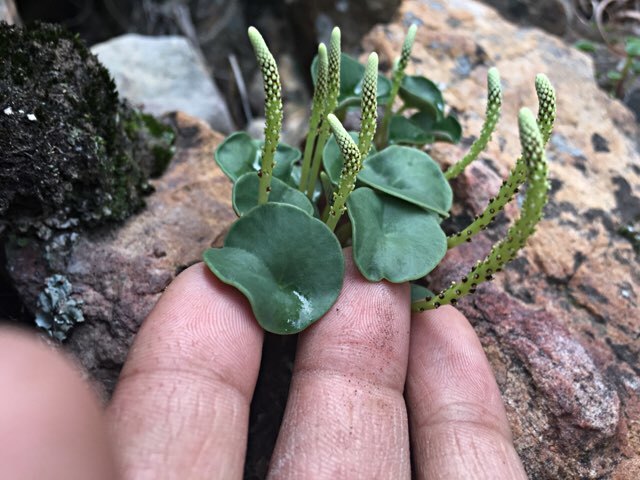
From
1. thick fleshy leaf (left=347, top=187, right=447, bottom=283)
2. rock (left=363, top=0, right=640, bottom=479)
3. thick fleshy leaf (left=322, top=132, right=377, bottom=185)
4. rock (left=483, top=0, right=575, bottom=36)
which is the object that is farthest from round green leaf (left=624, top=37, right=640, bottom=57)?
thick fleshy leaf (left=322, top=132, right=377, bottom=185)

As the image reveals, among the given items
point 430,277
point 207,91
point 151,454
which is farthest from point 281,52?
point 151,454

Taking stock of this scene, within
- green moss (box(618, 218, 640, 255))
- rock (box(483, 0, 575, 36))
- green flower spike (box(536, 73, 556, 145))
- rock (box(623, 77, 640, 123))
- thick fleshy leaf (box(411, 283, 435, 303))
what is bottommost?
thick fleshy leaf (box(411, 283, 435, 303))

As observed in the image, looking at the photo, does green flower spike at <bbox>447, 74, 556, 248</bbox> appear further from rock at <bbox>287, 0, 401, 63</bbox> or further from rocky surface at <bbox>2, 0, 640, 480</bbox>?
rock at <bbox>287, 0, 401, 63</bbox>

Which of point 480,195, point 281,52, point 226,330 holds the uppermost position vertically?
point 480,195

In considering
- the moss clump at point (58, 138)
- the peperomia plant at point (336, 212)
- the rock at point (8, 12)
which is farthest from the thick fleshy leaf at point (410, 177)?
the rock at point (8, 12)

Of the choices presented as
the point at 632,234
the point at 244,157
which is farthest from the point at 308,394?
the point at 632,234

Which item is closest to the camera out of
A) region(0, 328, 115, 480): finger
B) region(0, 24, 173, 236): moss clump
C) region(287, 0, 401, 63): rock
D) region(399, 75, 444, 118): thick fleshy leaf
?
region(0, 328, 115, 480): finger

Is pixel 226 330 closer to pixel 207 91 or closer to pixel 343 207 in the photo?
pixel 343 207
